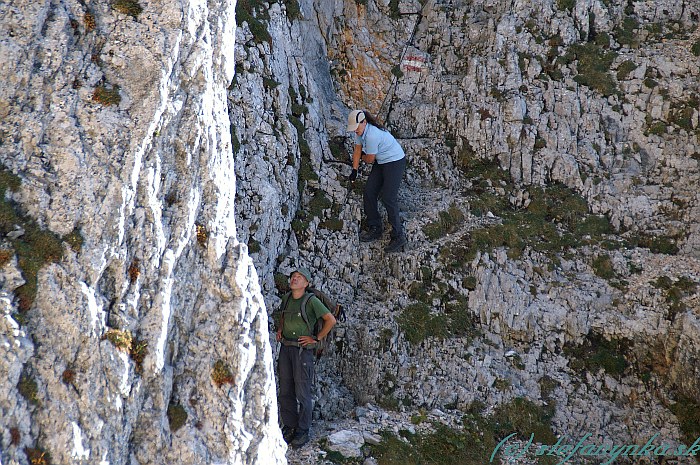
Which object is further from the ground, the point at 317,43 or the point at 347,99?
the point at 317,43

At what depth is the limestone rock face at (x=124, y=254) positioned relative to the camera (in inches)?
266

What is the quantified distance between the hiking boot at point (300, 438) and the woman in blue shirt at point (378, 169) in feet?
16.4

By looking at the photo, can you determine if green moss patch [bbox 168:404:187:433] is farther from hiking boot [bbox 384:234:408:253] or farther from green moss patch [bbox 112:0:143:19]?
hiking boot [bbox 384:234:408:253]

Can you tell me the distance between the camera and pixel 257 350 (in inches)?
345

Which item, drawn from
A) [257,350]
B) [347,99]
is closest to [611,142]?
[347,99]

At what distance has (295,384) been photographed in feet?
35.8

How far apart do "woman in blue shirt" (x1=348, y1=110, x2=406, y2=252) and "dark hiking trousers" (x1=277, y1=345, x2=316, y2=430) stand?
453 centimetres

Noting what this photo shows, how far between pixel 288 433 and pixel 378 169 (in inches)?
236

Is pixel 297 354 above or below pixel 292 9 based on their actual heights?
below

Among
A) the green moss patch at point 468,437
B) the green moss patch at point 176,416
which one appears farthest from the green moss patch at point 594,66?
the green moss patch at point 176,416

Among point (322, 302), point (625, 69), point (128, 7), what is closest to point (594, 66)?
point (625, 69)

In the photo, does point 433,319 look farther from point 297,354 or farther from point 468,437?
point 297,354

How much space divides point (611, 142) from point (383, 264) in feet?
22.8

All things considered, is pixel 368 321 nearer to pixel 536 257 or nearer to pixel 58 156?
pixel 536 257
